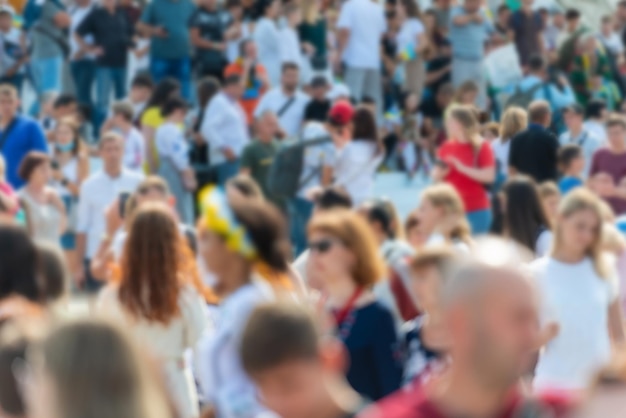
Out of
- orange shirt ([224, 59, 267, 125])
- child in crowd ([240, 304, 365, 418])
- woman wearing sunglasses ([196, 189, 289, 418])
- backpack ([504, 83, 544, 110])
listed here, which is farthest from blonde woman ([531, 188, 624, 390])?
orange shirt ([224, 59, 267, 125])

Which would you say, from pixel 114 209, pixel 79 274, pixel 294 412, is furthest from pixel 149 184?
pixel 294 412

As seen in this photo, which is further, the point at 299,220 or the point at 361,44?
the point at 361,44

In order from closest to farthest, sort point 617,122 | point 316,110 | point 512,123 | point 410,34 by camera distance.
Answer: point 617,122, point 512,123, point 316,110, point 410,34

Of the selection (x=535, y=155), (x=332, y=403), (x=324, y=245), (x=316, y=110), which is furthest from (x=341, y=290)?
(x=316, y=110)

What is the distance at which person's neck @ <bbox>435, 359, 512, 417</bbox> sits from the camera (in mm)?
3500

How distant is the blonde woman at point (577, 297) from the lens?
22.6 ft

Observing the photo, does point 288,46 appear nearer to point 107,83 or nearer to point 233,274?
point 107,83

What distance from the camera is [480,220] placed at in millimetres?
11703

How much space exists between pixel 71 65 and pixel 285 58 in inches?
86.7

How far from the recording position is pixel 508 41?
18875mm

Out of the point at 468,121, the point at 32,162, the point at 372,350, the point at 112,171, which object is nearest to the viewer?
the point at 372,350

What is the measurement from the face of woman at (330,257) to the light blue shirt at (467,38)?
11706mm

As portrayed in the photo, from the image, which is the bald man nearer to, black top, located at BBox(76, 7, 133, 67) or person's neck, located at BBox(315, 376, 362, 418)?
person's neck, located at BBox(315, 376, 362, 418)

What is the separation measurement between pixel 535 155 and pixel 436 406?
7969 millimetres
